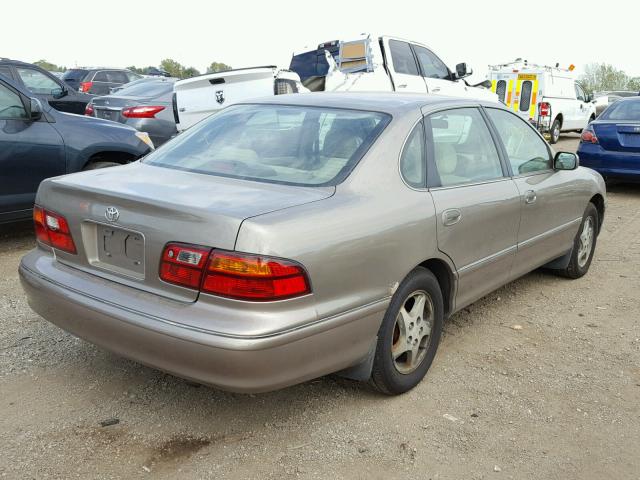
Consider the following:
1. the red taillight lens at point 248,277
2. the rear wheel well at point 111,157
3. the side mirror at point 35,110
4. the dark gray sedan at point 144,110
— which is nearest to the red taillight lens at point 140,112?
the dark gray sedan at point 144,110

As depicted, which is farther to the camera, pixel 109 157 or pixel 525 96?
pixel 525 96

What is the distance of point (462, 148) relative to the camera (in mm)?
3904

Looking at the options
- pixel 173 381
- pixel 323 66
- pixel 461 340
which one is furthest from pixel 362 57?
pixel 173 381

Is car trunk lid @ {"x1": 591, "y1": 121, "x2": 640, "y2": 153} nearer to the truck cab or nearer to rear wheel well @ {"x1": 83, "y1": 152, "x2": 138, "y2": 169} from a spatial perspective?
the truck cab

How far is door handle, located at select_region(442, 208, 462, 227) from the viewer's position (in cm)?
343

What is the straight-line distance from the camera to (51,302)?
10.2 ft

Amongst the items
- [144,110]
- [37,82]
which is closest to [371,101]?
[144,110]

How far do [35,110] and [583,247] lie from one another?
16.1ft

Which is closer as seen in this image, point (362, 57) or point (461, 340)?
point (461, 340)

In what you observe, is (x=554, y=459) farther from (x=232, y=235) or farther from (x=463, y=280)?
(x=232, y=235)

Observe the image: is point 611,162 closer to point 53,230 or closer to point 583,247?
point 583,247

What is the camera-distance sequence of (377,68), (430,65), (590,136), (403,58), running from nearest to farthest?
(590,136) < (377,68) < (403,58) < (430,65)

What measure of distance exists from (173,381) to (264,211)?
1.27 metres

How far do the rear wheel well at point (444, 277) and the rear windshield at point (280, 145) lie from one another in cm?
72
